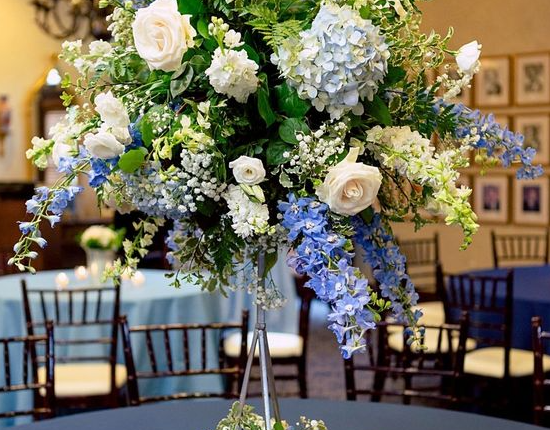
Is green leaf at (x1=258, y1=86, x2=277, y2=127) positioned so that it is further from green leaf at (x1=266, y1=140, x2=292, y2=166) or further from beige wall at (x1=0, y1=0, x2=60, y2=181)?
beige wall at (x1=0, y1=0, x2=60, y2=181)

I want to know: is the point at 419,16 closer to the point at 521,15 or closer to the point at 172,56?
the point at 172,56

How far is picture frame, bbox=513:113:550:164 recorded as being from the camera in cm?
842

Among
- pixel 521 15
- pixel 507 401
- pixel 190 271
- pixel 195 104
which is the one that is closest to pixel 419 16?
pixel 195 104

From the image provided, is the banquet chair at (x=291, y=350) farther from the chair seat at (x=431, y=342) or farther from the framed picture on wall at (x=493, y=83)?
the framed picture on wall at (x=493, y=83)

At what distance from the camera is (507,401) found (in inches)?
182

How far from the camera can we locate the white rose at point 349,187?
1596 millimetres

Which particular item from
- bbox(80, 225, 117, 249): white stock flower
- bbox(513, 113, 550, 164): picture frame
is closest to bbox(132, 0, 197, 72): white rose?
bbox(80, 225, 117, 249): white stock flower

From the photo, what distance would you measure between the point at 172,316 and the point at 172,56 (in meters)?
3.40

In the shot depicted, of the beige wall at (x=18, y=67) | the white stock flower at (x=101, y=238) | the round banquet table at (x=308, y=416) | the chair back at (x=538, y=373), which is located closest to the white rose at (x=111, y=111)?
the round banquet table at (x=308, y=416)

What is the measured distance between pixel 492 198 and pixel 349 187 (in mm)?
7454

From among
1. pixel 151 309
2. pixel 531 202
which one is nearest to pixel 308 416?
pixel 151 309

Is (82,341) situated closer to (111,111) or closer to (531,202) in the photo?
(111,111)

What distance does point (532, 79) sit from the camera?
8516 millimetres

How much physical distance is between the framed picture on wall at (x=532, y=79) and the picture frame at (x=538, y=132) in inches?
5.0
